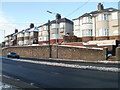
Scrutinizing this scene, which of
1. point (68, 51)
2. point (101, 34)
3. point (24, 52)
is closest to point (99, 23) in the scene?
point (101, 34)

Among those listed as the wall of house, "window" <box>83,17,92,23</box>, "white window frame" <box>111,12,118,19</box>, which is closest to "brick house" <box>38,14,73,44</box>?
the wall of house

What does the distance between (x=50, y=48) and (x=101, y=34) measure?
13325 millimetres

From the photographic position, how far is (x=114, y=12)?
43.4m

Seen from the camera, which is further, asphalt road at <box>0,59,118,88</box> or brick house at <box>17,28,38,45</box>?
brick house at <box>17,28,38,45</box>

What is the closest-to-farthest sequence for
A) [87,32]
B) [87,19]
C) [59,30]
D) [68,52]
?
1. [68,52]
2. [87,32]
3. [87,19]
4. [59,30]

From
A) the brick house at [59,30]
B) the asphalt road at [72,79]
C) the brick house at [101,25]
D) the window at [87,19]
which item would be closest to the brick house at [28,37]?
the brick house at [59,30]

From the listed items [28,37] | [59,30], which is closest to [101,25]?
[59,30]

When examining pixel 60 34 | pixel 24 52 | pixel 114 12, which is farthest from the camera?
pixel 60 34

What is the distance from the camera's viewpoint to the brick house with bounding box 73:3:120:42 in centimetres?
4341

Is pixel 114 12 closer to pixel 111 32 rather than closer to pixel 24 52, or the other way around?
pixel 111 32

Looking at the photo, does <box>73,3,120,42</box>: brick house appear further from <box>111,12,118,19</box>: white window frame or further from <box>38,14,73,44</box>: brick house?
<box>38,14,73,44</box>: brick house

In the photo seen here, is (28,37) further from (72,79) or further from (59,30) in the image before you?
(72,79)

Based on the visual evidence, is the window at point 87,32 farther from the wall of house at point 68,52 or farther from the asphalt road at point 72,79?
the asphalt road at point 72,79

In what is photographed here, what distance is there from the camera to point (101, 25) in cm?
4541
